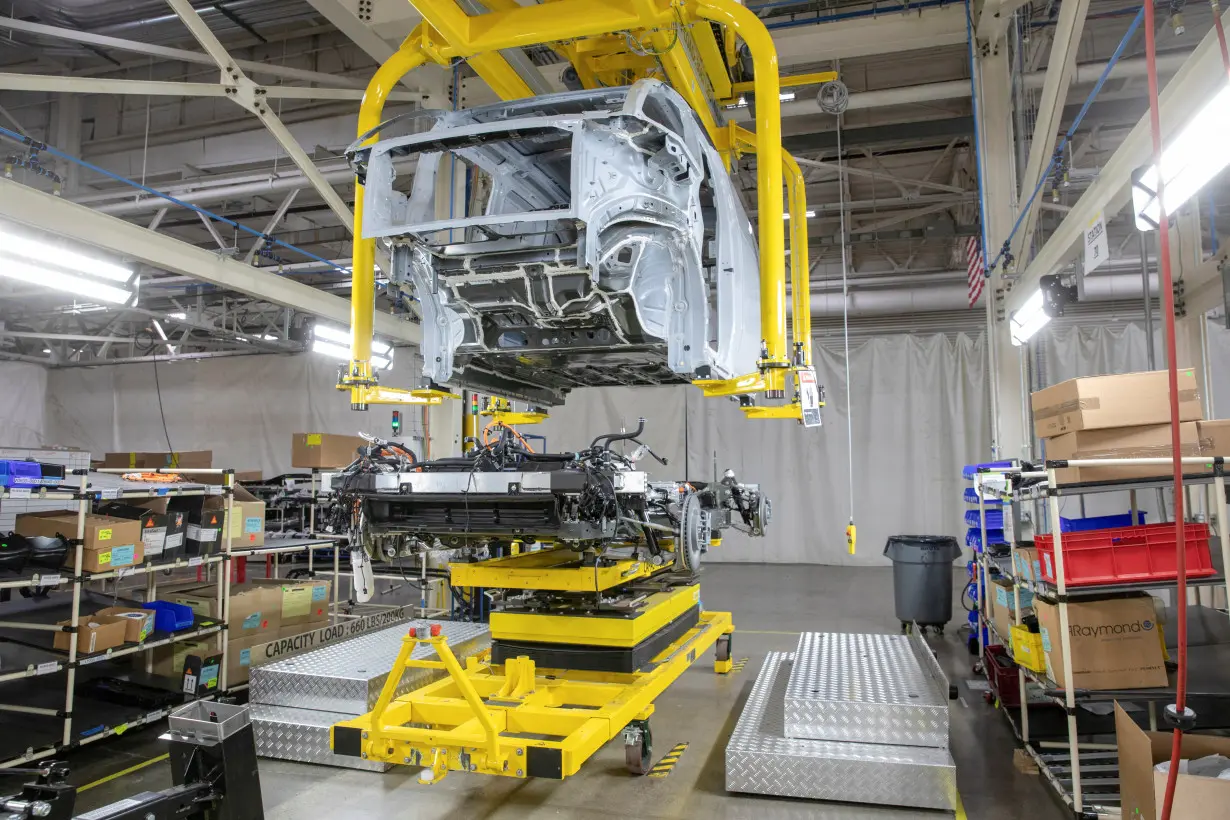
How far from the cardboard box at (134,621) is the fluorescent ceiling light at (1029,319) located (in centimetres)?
646

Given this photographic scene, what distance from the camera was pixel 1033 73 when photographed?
277 inches

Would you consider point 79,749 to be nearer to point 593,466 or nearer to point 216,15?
point 593,466

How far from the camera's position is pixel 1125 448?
368cm

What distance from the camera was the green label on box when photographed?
4594 millimetres

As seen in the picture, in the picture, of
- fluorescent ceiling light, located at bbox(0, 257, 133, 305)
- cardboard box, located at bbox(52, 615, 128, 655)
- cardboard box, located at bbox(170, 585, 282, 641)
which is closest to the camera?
cardboard box, located at bbox(52, 615, 128, 655)

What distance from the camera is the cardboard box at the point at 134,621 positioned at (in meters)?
4.73

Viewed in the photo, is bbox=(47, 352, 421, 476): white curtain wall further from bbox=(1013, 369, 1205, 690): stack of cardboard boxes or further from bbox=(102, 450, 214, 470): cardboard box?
bbox=(1013, 369, 1205, 690): stack of cardboard boxes

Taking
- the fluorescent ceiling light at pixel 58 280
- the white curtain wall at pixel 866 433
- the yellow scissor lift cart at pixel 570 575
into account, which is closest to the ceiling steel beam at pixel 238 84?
the yellow scissor lift cart at pixel 570 575

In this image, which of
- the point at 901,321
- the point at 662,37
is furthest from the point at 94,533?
the point at 901,321

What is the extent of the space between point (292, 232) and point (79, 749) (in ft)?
A: 29.3

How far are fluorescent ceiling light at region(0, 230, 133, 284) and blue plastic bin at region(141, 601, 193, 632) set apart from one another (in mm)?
3035

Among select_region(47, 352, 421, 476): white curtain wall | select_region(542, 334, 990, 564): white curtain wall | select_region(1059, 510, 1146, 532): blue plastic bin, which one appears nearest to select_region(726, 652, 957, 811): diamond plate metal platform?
select_region(1059, 510, 1146, 532): blue plastic bin

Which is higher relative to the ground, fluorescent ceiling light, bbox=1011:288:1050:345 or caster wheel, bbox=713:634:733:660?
fluorescent ceiling light, bbox=1011:288:1050:345

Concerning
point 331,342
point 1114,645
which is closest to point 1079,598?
point 1114,645
